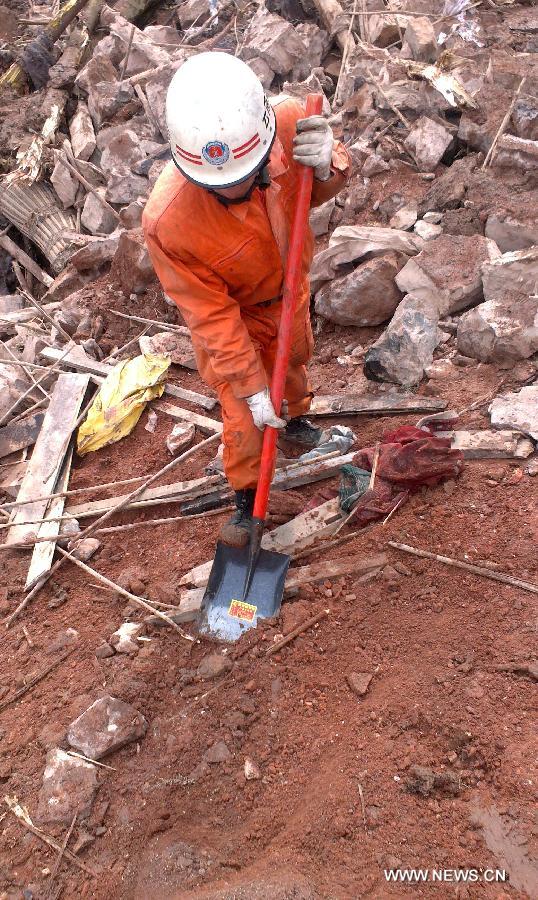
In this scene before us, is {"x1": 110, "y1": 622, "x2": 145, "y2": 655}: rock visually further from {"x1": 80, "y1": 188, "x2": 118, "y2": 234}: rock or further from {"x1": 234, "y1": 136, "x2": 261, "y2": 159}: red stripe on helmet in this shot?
{"x1": 80, "y1": 188, "x2": 118, "y2": 234}: rock

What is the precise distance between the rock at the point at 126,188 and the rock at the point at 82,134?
40.7 inches

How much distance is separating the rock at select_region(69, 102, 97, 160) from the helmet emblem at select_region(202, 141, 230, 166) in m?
7.25

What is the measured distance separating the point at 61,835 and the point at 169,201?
2927 mm

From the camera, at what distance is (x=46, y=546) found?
14.4ft

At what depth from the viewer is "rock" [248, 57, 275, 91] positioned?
8.12 metres

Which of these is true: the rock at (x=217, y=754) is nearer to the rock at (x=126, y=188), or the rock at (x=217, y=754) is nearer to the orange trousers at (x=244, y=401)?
the orange trousers at (x=244, y=401)

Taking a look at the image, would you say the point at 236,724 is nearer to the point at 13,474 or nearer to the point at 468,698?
the point at 468,698

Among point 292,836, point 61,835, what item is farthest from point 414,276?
point 61,835

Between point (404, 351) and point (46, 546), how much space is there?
2868 mm

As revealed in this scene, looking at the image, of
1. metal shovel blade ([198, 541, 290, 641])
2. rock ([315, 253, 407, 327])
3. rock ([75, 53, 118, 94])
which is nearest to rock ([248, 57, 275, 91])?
rock ([75, 53, 118, 94])

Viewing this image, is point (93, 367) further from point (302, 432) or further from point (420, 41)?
point (420, 41)

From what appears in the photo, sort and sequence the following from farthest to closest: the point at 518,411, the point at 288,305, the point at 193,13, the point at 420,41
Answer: the point at 193,13
the point at 420,41
the point at 518,411
the point at 288,305

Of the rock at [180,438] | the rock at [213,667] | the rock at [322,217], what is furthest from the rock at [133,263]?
the rock at [213,667]

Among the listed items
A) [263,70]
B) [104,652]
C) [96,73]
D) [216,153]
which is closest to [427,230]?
[216,153]
